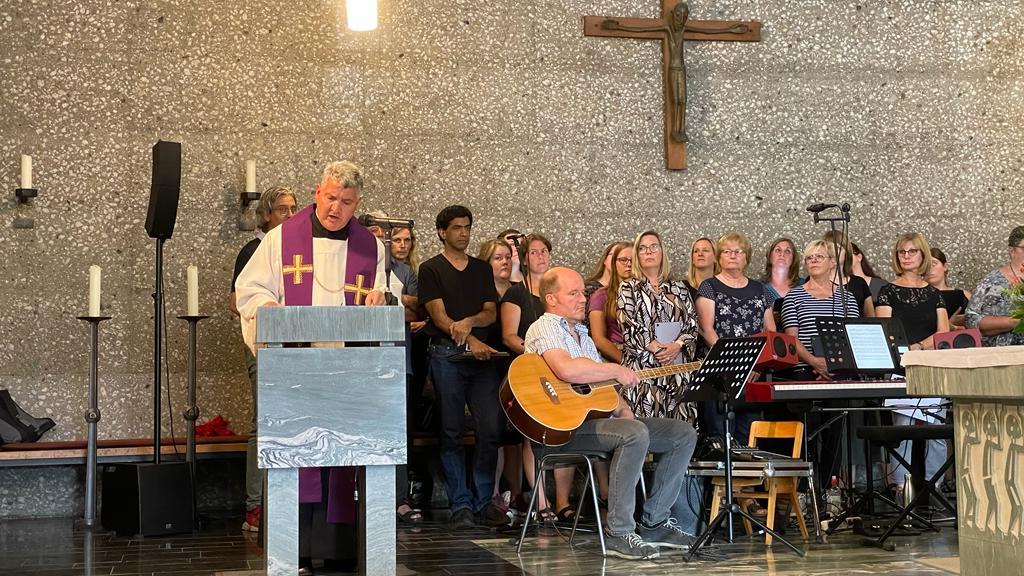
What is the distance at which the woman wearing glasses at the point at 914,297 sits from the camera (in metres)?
7.09

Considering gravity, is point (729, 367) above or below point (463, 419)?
above

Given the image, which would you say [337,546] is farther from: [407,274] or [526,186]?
[526,186]

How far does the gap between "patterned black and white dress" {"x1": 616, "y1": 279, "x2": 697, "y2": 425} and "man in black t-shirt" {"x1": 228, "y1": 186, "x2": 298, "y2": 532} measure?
2011 millimetres

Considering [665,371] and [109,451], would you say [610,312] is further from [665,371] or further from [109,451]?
[109,451]

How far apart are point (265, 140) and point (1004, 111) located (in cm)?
553

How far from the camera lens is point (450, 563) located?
5.07 meters

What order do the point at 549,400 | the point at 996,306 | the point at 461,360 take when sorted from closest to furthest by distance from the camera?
the point at 549,400
the point at 461,360
the point at 996,306

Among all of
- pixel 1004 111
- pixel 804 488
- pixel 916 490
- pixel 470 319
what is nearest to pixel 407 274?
pixel 470 319

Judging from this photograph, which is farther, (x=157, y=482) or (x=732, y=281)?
(x=732, y=281)

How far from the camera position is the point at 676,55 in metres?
8.32

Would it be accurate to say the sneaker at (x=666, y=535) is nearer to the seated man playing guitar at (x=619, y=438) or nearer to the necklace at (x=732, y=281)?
the seated man playing guitar at (x=619, y=438)

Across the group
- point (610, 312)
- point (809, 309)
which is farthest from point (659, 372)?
point (809, 309)

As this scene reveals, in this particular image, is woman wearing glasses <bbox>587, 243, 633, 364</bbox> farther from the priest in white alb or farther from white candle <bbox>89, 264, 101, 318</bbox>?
white candle <bbox>89, 264, 101, 318</bbox>

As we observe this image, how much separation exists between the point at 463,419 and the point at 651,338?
1204 millimetres
